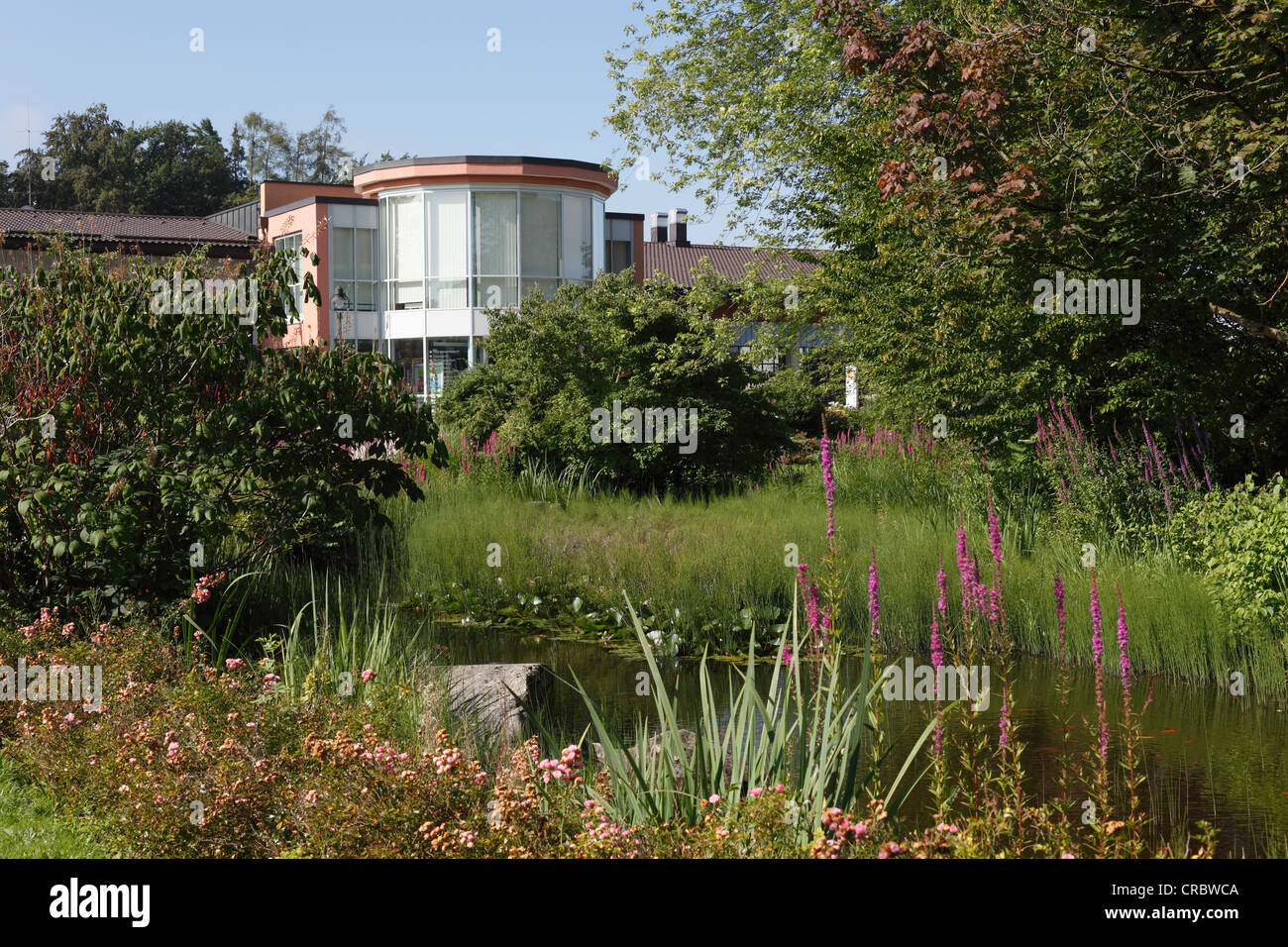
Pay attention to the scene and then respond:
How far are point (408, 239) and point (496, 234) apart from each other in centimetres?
259

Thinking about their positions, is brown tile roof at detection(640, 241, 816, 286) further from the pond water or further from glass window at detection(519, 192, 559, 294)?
the pond water

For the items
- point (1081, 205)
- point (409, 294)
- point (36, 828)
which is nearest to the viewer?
point (36, 828)

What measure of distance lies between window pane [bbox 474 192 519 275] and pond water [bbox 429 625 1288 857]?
73.9ft

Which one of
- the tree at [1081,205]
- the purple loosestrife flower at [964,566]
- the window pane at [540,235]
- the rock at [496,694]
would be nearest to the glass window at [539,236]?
the window pane at [540,235]

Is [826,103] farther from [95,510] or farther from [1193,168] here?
[95,510]

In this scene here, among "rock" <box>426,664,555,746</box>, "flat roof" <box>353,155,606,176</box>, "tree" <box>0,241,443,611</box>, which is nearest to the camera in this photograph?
"rock" <box>426,664,555,746</box>

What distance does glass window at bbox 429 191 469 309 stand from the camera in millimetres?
30422

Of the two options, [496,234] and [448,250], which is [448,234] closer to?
[448,250]

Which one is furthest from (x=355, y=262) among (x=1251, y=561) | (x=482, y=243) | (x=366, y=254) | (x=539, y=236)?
(x=1251, y=561)

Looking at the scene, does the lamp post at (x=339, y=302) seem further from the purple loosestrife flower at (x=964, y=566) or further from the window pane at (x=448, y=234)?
the purple loosestrife flower at (x=964, y=566)

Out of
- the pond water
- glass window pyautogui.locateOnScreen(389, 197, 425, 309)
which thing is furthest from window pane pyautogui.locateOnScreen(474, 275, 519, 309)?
the pond water

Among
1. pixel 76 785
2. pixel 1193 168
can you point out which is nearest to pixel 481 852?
pixel 76 785

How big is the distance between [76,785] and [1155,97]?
336 inches

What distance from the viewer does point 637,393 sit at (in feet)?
41.6
